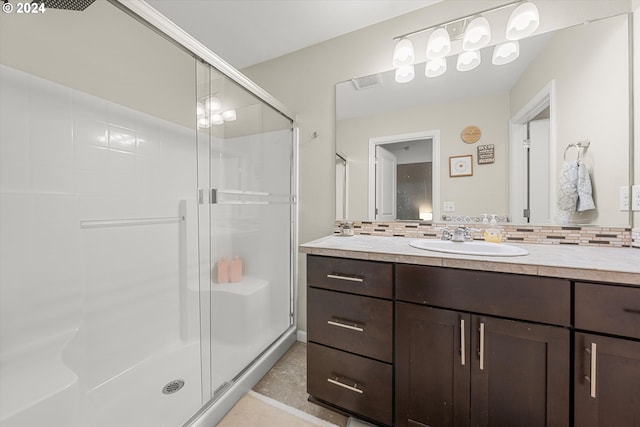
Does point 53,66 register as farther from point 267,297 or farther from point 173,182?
point 267,297

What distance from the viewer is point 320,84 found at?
1.88 meters

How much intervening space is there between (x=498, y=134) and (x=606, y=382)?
118 centimetres

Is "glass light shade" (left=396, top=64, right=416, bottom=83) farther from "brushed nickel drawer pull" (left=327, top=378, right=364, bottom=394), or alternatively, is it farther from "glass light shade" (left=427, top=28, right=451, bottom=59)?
"brushed nickel drawer pull" (left=327, top=378, right=364, bottom=394)

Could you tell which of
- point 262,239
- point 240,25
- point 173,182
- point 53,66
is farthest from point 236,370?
point 240,25

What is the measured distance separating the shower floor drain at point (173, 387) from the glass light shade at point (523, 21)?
2.67 metres

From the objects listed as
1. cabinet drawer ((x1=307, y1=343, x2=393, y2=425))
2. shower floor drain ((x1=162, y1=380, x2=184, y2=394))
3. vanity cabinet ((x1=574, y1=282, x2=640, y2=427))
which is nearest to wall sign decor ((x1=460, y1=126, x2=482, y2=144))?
vanity cabinet ((x1=574, y1=282, x2=640, y2=427))

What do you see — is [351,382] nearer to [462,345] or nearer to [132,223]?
[462,345]

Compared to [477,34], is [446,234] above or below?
below

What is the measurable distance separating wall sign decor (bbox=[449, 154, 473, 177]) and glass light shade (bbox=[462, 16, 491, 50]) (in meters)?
0.62

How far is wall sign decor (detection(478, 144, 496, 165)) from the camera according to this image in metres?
1.42

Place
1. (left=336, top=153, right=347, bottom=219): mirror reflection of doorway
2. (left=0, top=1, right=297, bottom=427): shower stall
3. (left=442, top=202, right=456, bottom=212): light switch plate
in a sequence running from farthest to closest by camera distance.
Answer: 1. (left=336, top=153, right=347, bottom=219): mirror reflection of doorway
2. (left=442, top=202, right=456, bottom=212): light switch plate
3. (left=0, top=1, right=297, bottom=427): shower stall

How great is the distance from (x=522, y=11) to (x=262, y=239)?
6.63ft

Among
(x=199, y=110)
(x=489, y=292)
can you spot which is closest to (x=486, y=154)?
(x=489, y=292)

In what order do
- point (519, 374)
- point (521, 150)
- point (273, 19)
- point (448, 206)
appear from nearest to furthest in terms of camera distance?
point (519, 374), point (521, 150), point (448, 206), point (273, 19)
